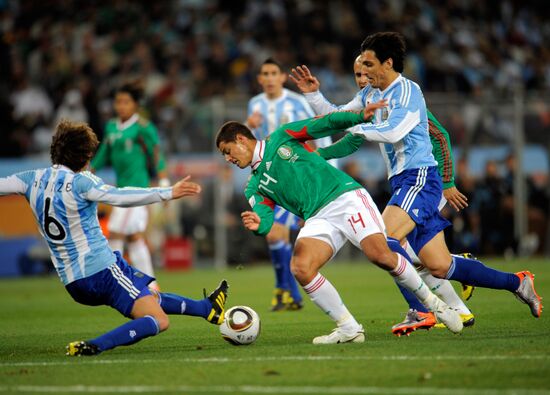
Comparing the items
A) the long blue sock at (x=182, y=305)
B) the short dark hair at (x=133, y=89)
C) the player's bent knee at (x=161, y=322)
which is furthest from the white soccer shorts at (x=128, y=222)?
the player's bent knee at (x=161, y=322)

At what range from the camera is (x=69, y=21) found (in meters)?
23.5

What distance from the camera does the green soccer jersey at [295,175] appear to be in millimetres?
8086

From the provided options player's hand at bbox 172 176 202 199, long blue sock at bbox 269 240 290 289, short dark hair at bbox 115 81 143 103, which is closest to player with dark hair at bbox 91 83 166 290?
short dark hair at bbox 115 81 143 103

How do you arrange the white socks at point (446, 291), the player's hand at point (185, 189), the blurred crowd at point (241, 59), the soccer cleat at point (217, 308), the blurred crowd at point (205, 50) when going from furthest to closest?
the blurred crowd at point (205, 50)
the blurred crowd at point (241, 59)
the white socks at point (446, 291)
the soccer cleat at point (217, 308)
the player's hand at point (185, 189)

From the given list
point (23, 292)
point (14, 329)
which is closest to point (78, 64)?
point (23, 292)

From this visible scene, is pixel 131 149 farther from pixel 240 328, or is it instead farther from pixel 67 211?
pixel 67 211

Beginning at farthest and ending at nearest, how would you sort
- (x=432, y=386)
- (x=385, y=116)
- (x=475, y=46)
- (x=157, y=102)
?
(x=475, y=46) < (x=157, y=102) < (x=385, y=116) < (x=432, y=386)

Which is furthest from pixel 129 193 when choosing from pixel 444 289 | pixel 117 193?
pixel 444 289

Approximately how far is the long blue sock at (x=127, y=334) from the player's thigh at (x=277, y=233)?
471cm

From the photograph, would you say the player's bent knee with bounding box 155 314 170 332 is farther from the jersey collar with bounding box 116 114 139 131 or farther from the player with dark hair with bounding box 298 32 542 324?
the jersey collar with bounding box 116 114 139 131

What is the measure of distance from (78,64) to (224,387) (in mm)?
17300

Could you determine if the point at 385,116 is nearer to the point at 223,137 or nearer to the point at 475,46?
the point at 223,137

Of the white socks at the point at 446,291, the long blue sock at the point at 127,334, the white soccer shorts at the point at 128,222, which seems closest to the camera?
the long blue sock at the point at 127,334

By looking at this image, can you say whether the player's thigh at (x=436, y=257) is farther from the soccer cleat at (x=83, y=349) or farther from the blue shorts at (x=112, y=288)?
the soccer cleat at (x=83, y=349)
